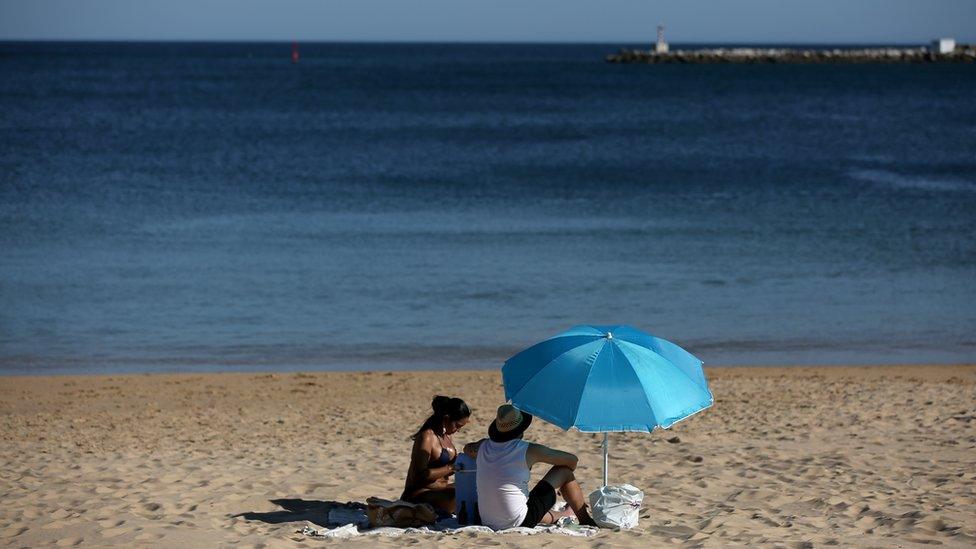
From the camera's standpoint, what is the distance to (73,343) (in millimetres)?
16297

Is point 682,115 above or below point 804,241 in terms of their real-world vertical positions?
above

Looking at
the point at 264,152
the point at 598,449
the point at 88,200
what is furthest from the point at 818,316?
the point at 264,152

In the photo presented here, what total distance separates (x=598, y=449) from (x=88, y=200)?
23221mm

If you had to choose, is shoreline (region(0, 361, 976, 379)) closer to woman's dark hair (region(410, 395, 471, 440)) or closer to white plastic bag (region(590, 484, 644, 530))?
woman's dark hair (region(410, 395, 471, 440))

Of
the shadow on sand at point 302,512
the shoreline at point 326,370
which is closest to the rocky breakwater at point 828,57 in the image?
the shoreline at point 326,370

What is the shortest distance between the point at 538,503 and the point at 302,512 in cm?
180

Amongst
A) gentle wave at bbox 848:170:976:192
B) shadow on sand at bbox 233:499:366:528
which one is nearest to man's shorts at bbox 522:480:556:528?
shadow on sand at bbox 233:499:366:528

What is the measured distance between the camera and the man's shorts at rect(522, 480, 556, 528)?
762cm

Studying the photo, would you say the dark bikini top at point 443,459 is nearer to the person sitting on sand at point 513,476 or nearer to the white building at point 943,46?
the person sitting on sand at point 513,476

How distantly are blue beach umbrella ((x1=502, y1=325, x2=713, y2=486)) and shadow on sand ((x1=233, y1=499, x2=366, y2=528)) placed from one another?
1.69m

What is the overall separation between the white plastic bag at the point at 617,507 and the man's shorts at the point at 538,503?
327 millimetres

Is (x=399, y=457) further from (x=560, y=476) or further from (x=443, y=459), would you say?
(x=560, y=476)

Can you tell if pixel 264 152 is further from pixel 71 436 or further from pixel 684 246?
pixel 71 436

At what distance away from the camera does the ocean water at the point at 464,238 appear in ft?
54.7
